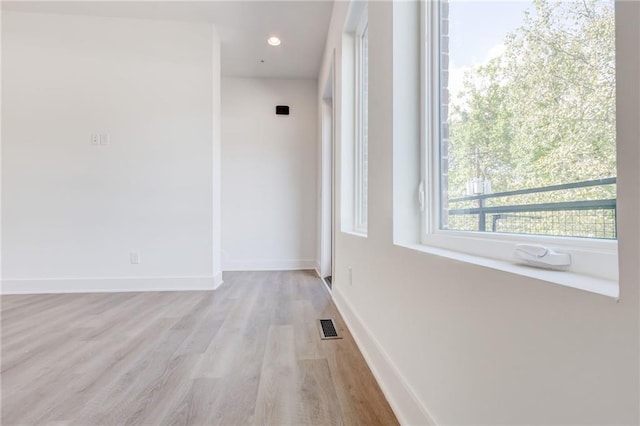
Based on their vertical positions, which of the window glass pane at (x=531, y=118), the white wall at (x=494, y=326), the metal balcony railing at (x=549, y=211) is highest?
the window glass pane at (x=531, y=118)

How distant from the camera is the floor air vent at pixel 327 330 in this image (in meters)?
1.99

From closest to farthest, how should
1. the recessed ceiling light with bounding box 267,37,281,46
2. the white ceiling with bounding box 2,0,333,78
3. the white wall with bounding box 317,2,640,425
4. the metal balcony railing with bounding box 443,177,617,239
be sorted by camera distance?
the white wall with bounding box 317,2,640,425 → the metal balcony railing with bounding box 443,177,617,239 → the white ceiling with bounding box 2,0,333,78 → the recessed ceiling light with bounding box 267,37,281,46

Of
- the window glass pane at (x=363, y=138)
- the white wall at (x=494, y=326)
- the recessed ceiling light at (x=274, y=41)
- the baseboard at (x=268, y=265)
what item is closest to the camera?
the white wall at (x=494, y=326)

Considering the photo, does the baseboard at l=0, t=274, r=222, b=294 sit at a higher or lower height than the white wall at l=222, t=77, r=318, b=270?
lower

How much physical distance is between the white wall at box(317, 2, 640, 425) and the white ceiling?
1846mm

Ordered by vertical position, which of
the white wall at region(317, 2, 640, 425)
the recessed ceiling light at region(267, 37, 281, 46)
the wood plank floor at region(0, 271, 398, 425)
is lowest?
the wood plank floor at region(0, 271, 398, 425)

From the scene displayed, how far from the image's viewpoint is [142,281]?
3.26 metres

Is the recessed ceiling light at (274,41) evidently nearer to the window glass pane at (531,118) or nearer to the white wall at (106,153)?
the white wall at (106,153)

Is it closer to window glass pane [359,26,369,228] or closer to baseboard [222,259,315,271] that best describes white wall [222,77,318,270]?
baseboard [222,259,315,271]

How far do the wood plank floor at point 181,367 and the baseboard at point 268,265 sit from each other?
1624 mm

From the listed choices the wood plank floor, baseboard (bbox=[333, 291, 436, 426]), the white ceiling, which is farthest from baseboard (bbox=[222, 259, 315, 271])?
the white ceiling

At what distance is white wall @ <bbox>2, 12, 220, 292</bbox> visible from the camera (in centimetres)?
316

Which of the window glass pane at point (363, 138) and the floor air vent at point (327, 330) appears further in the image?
the window glass pane at point (363, 138)

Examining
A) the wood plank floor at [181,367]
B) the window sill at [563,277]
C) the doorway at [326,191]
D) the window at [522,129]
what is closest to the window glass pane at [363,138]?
the wood plank floor at [181,367]
